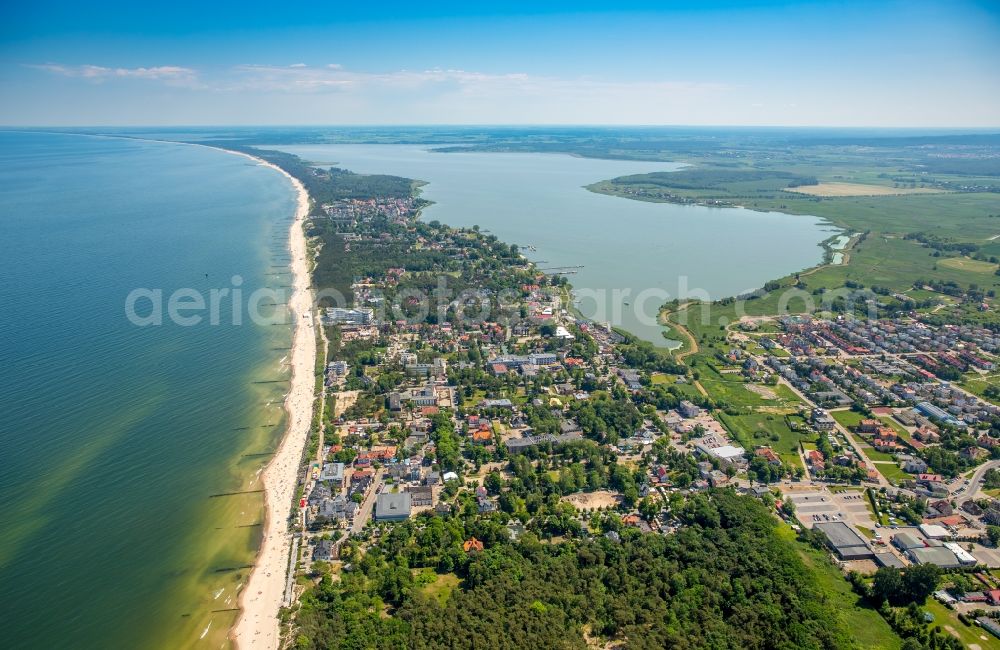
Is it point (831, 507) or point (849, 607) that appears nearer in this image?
point (849, 607)

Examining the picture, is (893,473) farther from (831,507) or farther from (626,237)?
(626,237)

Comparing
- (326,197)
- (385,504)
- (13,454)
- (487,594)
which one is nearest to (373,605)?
(487,594)

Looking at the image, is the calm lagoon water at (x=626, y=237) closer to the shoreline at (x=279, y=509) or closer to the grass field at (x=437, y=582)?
the shoreline at (x=279, y=509)

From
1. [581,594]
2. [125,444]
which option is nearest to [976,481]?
[581,594]

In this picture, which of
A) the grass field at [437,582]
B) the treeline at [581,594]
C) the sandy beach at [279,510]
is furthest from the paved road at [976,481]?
the sandy beach at [279,510]

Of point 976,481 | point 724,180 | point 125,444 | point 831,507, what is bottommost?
point 831,507

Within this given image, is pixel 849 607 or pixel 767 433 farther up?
pixel 767 433
